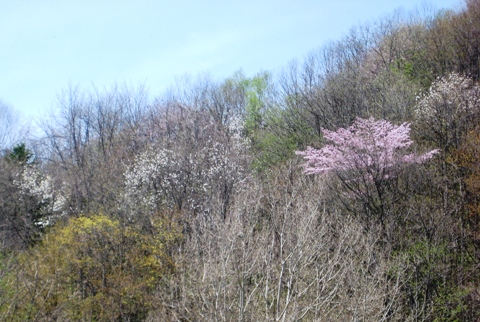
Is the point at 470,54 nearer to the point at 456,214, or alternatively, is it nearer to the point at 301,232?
the point at 456,214

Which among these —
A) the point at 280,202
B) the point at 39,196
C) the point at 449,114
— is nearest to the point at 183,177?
the point at 280,202

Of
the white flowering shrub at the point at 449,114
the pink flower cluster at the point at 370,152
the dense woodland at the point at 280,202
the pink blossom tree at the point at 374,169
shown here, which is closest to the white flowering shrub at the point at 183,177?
the dense woodland at the point at 280,202

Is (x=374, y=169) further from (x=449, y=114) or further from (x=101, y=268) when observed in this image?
(x=101, y=268)

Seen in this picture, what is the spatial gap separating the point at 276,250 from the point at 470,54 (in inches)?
718

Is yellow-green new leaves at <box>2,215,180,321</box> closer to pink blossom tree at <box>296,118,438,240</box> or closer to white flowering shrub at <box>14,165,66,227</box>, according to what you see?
pink blossom tree at <box>296,118,438,240</box>

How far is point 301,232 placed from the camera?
13828mm

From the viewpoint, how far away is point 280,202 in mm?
20016

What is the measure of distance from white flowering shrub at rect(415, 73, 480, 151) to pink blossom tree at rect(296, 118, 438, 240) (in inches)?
47.3

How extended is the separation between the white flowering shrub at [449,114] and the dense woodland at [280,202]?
8 cm

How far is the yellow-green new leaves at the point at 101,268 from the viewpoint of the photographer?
17359 millimetres

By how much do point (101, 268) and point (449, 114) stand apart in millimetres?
14080

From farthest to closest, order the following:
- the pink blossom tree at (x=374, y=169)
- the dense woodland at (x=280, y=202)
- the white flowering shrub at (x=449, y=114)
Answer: the white flowering shrub at (x=449, y=114)
the pink blossom tree at (x=374, y=169)
the dense woodland at (x=280, y=202)

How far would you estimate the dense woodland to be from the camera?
49.2 ft

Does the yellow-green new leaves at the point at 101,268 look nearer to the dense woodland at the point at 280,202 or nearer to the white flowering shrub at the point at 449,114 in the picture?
the dense woodland at the point at 280,202
